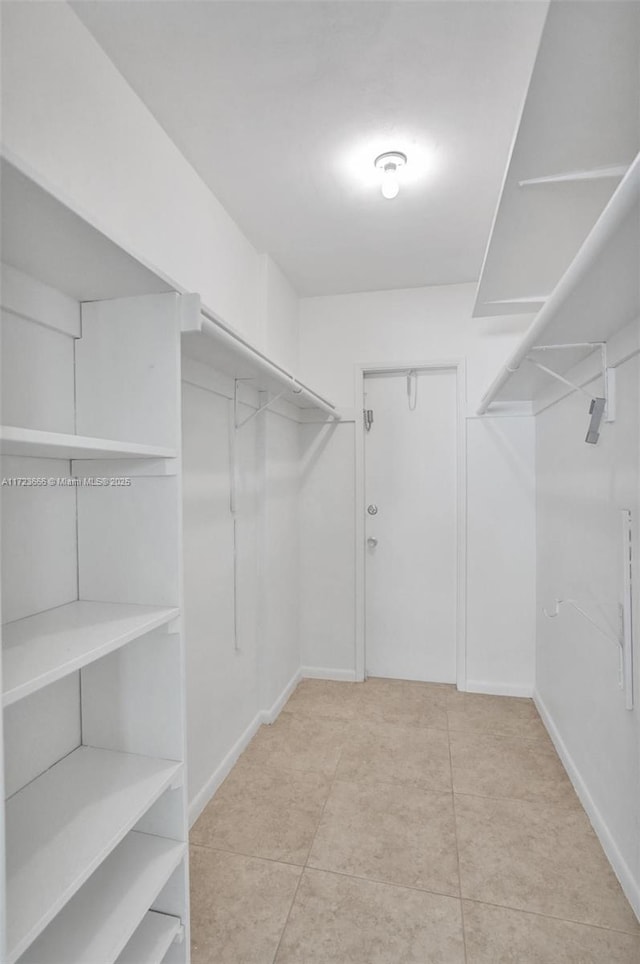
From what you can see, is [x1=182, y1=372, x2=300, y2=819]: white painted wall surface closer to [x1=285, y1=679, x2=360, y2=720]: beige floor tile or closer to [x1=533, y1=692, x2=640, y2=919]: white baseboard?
[x1=285, y1=679, x2=360, y2=720]: beige floor tile

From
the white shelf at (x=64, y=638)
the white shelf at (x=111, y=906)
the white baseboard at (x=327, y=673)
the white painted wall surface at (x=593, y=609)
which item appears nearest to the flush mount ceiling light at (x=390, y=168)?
the white painted wall surface at (x=593, y=609)

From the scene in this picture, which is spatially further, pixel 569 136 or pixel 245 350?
pixel 245 350

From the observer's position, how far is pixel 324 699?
2965mm

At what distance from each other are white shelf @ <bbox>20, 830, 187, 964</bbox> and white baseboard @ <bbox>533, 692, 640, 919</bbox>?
54.1 inches

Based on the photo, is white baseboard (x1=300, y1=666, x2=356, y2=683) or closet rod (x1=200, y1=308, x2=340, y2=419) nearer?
closet rod (x1=200, y1=308, x2=340, y2=419)

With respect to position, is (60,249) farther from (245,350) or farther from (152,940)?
(152,940)

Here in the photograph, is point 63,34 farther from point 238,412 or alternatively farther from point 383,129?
point 238,412

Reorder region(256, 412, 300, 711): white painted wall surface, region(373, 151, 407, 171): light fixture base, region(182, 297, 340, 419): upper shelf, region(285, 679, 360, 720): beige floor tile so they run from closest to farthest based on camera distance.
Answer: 1. region(182, 297, 340, 419): upper shelf
2. region(373, 151, 407, 171): light fixture base
3. region(256, 412, 300, 711): white painted wall surface
4. region(285, 679, 360, 720): beige floor tile

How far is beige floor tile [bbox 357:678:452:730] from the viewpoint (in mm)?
2711

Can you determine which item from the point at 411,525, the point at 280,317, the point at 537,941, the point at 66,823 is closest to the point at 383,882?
the point at 537,941

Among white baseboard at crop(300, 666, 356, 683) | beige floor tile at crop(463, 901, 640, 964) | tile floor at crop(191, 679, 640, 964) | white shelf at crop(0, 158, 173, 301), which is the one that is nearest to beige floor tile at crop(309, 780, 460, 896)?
tile floor at crop(191, 679, 640, 964)

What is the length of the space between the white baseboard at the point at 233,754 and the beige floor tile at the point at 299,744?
0.04 metres

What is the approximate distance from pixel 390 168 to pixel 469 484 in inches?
71.1

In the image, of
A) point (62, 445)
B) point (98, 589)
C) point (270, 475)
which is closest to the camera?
point (62, 445)
